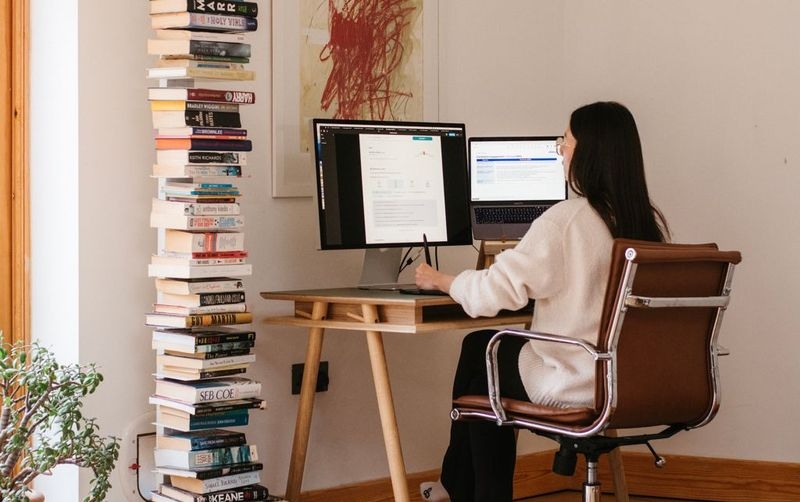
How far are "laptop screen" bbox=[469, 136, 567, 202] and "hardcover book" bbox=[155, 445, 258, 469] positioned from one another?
1076 millimetres

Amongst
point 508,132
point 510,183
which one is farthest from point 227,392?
point 508,132

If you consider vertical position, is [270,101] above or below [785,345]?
above

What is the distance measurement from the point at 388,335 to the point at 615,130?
4.06 feet

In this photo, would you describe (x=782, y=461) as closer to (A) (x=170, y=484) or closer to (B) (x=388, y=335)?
(B) (x=388, y=335)

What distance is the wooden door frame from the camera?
3.22m

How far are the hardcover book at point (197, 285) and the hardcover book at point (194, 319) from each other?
0.06 meters

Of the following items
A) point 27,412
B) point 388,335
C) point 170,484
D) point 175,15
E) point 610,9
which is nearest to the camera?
point 27,412

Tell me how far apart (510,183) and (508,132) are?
63 centimetres

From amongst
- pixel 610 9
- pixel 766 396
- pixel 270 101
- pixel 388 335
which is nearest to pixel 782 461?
pixel 766 396

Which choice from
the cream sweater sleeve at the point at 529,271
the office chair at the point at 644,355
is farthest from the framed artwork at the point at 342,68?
the office chair at the point at 644,355

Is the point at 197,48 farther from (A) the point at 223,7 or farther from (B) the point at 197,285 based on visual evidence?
(B) the point at 197,285

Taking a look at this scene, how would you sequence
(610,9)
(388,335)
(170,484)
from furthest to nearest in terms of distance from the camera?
(610,9) < (388,335) < (170,484)

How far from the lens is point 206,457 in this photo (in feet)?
10.0

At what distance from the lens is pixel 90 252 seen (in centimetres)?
314
